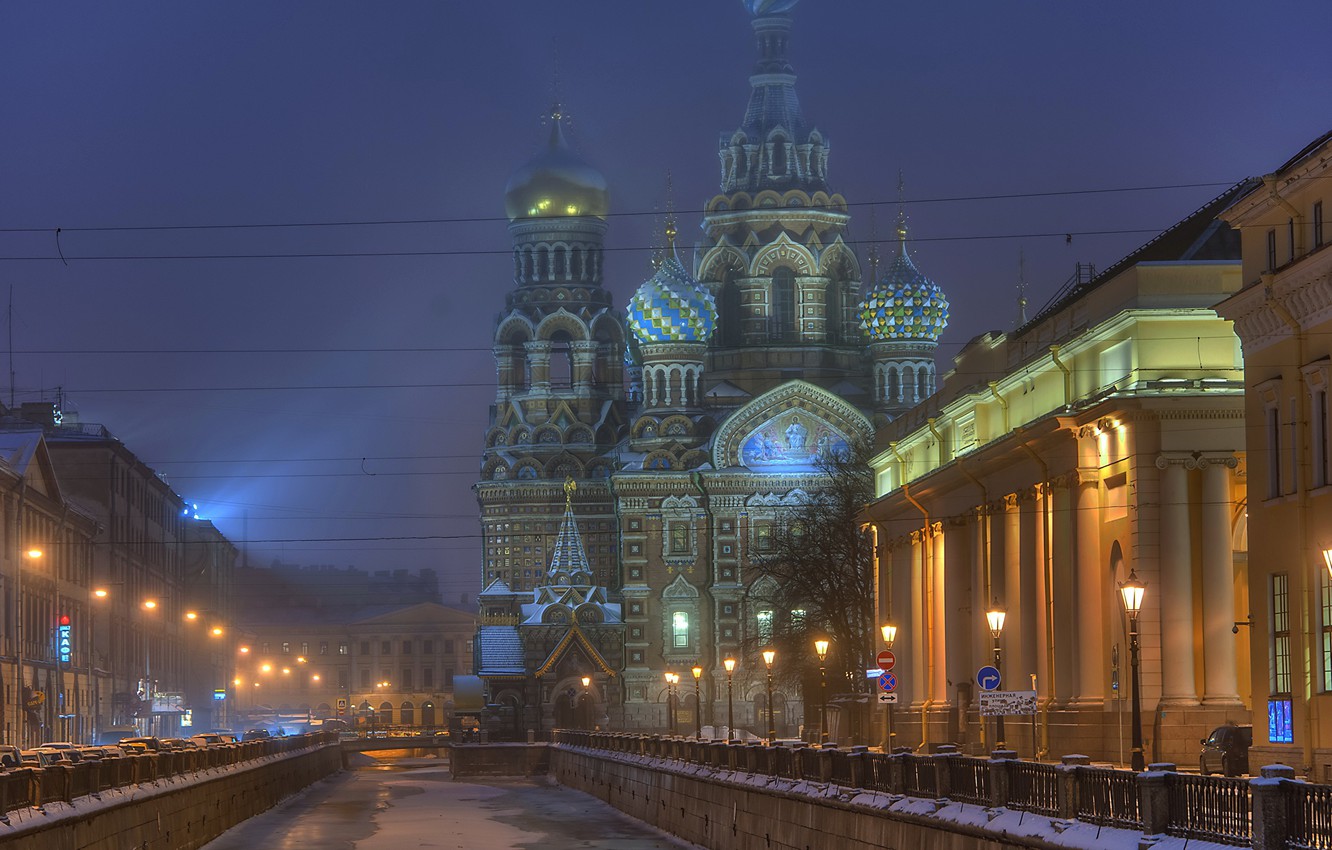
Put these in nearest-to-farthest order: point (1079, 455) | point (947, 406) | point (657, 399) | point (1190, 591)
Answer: point (1190, 591) → point (1079, 455) → point (947, 406) → point (657, 399)

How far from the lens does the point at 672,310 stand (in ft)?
427

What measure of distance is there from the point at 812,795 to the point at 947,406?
30463 mm

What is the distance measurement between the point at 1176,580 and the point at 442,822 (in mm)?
21836

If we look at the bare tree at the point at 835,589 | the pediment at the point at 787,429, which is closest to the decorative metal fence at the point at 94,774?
the bare tree at the point at 835,589

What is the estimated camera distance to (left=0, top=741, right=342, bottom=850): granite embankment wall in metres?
28.4

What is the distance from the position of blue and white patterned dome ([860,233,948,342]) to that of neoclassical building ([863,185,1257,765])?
69937mm

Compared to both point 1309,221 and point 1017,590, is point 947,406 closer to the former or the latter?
point 1017,590

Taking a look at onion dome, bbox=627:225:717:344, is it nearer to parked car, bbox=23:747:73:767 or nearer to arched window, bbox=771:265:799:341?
arched window, bbox=771:265:799:341

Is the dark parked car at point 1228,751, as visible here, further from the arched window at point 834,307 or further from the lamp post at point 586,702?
the arched window at point 834,307

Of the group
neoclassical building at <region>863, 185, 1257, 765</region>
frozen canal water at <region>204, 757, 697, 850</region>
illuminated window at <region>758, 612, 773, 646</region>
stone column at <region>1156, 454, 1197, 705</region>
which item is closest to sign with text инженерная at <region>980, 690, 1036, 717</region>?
neoclassical building at <region>863, 185, 1257, 765</region>

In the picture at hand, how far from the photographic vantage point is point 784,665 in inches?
3971

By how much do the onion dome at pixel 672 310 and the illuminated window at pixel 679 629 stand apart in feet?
48.2

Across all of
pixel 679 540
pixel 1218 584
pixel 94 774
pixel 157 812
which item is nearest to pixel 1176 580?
pixel 1218 584

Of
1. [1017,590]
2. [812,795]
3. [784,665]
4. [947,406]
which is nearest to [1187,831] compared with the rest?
[812,795]
